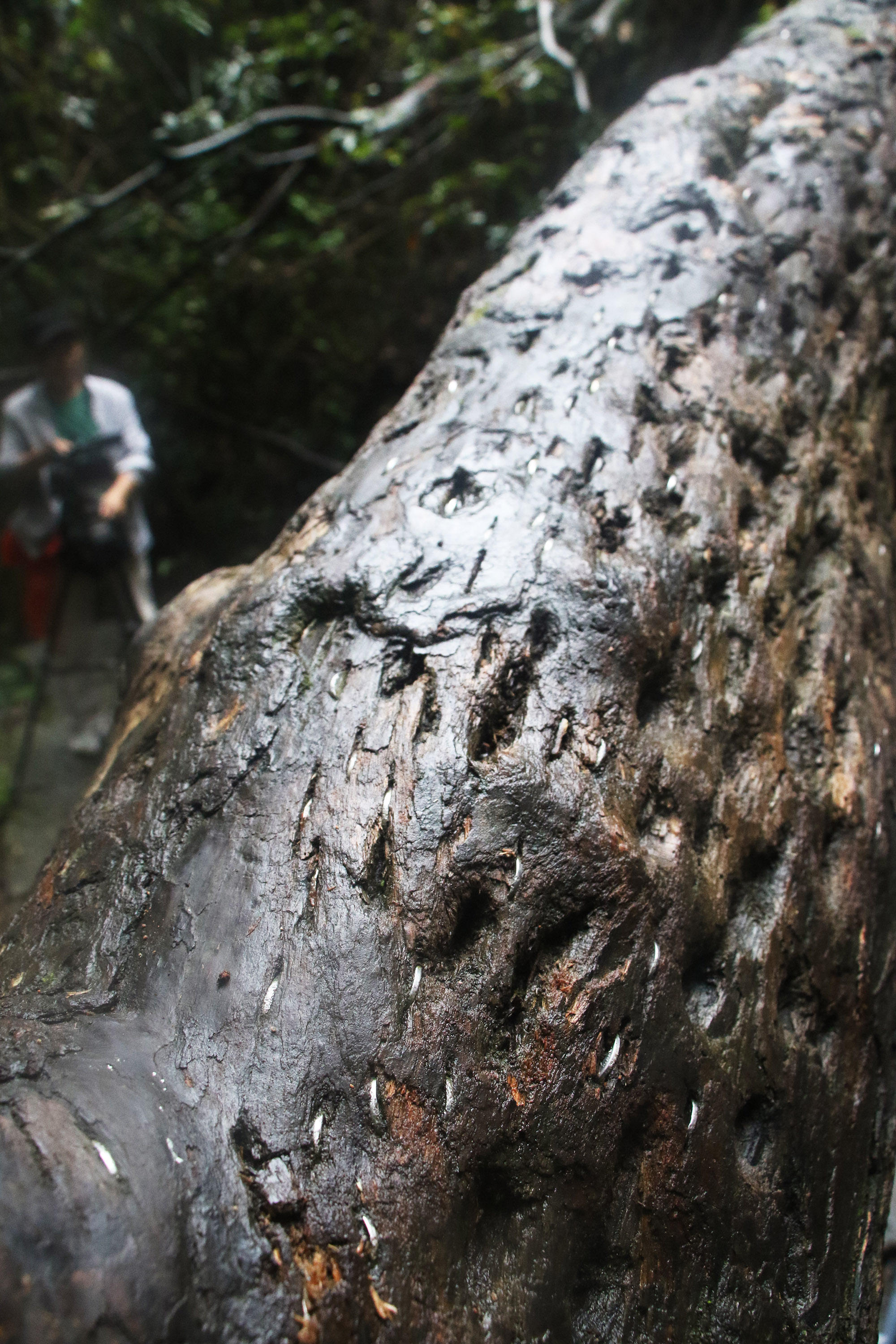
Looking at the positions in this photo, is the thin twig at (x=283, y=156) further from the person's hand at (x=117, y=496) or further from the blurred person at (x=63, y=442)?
the person's hand at (x=117, y=496)

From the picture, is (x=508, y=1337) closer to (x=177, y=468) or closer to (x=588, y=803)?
(x=588, y=803)

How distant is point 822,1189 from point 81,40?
21.2ft

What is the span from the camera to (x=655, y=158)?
212cm

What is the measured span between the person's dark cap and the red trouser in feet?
2.34

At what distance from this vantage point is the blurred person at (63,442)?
2.93 metres

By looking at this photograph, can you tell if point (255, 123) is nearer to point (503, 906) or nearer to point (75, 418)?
point (75, 418)

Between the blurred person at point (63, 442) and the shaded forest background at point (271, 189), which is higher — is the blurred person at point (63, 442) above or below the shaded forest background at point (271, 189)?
below

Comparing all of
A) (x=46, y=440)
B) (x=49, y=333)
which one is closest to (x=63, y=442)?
(x=46, y=440)

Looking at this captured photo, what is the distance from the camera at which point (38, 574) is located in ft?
13.0

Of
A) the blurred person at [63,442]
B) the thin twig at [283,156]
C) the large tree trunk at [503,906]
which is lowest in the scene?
the large tree trunk at [503,906]

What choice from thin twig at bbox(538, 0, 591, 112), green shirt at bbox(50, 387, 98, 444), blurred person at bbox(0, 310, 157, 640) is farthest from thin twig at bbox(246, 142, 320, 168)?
green shirt at bbox(50, 387, 98, 444)

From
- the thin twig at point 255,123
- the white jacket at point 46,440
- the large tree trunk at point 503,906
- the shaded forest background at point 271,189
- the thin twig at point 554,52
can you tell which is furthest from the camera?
the shaded forest background at point 271,189

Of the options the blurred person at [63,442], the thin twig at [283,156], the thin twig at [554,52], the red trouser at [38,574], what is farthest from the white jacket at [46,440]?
the thin twig at [554,52]

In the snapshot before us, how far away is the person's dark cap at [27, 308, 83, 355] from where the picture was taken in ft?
9.48
